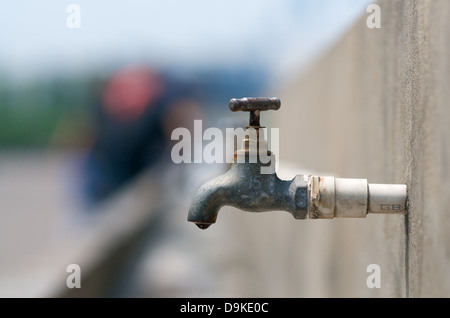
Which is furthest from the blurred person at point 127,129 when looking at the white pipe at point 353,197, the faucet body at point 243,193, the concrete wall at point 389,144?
the white pipe at point 353,197

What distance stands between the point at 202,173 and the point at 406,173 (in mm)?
6294

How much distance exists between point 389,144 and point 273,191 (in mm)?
325

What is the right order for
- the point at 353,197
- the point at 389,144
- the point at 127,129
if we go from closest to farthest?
the point at 353,197 < the point at 389,144 < the point at 127,129

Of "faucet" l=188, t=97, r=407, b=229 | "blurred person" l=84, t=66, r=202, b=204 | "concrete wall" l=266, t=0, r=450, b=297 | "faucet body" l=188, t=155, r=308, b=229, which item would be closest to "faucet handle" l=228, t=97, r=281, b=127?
"faucet" l=188, t=97, r=407, b=229

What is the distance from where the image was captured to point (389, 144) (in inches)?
50.2

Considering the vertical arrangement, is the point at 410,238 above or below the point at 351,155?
below

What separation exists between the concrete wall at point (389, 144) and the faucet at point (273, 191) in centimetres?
7

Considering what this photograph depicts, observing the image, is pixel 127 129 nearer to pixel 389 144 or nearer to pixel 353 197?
pixel 389 144

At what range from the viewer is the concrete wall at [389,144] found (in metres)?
0.84

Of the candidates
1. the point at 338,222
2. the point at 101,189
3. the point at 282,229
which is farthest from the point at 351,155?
the point at 101,189

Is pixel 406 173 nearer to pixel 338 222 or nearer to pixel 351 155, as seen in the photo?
pixel 351 155

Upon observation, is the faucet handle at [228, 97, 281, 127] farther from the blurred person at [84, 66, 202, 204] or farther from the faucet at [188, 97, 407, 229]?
the blurred person at [84, 66, 202, 204]

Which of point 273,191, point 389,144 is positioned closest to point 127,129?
point 389,144
